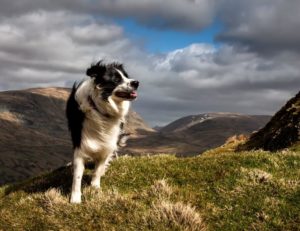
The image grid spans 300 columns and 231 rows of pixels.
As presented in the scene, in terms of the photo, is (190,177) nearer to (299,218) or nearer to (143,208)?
(143,208)

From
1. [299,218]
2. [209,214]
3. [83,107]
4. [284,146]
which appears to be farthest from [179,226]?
[284,146]

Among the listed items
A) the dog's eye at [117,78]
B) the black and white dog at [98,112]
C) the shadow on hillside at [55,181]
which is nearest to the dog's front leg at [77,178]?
the black and white dog at [98,112]

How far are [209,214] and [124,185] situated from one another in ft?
12.8

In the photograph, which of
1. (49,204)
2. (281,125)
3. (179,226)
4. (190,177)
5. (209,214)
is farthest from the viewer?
(281,125)

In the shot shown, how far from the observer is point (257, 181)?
11.8m

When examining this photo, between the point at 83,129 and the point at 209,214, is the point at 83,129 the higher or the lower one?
the higher one

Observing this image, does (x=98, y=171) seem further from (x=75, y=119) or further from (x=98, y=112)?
(x=98, y=112)

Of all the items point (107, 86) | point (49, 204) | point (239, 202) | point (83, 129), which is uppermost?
point (107, 86)

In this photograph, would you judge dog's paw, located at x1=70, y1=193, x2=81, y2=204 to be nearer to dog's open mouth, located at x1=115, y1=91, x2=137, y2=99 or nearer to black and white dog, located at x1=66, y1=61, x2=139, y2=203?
black and white dog, located at x1=66, y1=61, x2=139, y2=203

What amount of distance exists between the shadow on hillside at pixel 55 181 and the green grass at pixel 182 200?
100 millimetres

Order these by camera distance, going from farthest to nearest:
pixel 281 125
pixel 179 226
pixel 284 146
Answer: pixel 281 125 < pixel 284 146 < pixel 179 226

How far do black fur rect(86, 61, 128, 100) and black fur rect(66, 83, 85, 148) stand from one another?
3.18ft

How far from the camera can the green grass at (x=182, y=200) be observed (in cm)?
991

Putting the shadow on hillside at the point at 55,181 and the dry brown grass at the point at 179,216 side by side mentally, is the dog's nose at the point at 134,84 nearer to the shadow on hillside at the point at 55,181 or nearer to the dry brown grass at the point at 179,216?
the dry brown grass at the point at 179,216
